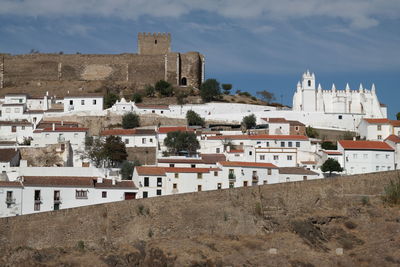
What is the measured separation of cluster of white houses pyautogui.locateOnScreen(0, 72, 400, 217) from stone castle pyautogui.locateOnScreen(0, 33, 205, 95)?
10.9 m

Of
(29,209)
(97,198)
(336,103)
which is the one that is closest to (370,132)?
(336,103)

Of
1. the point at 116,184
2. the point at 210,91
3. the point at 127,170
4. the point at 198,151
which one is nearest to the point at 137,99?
the point at 210,91

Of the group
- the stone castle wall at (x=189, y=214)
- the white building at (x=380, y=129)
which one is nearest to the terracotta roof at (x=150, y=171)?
the stone castle wall at (x=189, y=214)

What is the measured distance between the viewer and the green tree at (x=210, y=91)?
2731 inches

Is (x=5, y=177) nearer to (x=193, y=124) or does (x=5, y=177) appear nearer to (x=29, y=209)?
(x=29, y=209)

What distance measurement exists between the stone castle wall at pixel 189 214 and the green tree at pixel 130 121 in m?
21.3

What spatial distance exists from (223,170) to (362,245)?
32.7ft

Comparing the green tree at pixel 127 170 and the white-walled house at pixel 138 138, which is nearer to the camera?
the green tree at pixel 127 170

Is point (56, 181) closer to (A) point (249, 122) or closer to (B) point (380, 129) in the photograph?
(A) point (249, 122)

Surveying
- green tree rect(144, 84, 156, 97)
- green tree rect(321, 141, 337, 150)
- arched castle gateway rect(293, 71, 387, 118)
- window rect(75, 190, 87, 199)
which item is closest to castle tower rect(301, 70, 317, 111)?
arched castle gateway rect(293, 71, 387, 118)

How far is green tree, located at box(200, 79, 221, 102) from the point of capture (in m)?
69.4

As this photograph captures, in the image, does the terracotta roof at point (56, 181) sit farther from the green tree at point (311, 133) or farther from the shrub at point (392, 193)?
the green tree at point (311, 133)

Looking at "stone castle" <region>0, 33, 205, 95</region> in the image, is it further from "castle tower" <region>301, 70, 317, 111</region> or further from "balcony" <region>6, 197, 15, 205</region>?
"balcony" <region>6, 197, 15, 205</region>

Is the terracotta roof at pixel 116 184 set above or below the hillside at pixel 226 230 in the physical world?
above
